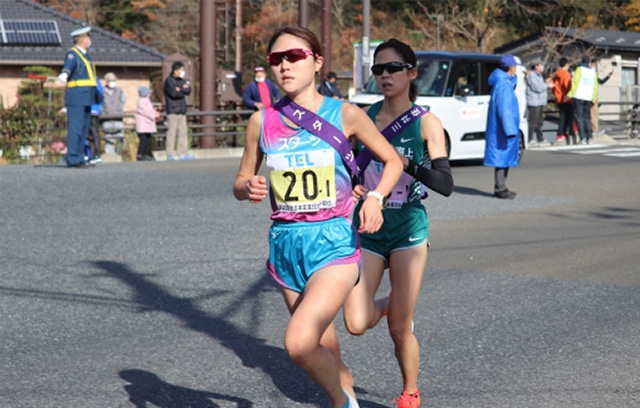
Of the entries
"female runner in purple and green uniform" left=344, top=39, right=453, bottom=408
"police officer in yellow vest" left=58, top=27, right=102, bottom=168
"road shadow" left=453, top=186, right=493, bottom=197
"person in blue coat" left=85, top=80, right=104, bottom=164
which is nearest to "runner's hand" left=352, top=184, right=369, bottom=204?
"female runner in purple and green uniform" left=344, top=39, right=453, bottom=408

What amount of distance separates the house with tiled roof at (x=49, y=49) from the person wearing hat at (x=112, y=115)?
572 inches

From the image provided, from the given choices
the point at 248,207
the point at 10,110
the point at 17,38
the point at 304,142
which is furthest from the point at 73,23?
the point at 304,142

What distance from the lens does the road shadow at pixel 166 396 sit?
5191 mm

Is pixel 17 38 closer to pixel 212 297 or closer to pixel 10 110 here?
pixel 10 110

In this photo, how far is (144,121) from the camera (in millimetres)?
20531

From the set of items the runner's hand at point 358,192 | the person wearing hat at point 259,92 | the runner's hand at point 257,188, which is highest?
the person wearing hat at point 259,92

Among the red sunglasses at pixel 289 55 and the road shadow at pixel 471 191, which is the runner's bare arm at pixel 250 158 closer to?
the red sunglasses at pixel 289 55

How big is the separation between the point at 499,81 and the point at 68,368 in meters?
8.98

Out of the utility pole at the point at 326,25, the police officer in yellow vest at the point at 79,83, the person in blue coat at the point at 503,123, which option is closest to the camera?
the person in blue coat at the point at 503,123

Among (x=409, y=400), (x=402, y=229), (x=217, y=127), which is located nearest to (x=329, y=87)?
(x=217, y=127)

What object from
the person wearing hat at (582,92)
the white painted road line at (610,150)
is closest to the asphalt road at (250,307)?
the white painted road line at (610,150)

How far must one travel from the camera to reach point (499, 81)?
13.7 m

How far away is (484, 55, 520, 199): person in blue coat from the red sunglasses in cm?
954

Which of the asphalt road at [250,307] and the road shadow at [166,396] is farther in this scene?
the asphalt road at [250,307]
